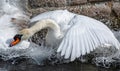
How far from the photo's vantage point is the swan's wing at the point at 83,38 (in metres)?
6.48

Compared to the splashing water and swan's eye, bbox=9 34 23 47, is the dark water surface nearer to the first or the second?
the splashing water

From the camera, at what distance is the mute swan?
6555 millimetres

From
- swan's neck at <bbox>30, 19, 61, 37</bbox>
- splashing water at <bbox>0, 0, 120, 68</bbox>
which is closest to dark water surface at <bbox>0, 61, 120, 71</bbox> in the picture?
splashing water at <bbox>0, 0, 120, 68</bbox>

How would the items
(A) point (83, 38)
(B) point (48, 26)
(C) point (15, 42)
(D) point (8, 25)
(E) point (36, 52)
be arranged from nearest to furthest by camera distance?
(A) point (83, 38), (C) point (15, 42), (B) point (48, 26), (E) point (36, 52), (D) point (8, 25)

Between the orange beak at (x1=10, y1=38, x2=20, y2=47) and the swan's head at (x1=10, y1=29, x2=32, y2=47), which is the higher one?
the swan's head at (x1=10, y1=29, x2=32, y2=47)

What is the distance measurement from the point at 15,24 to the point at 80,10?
43.8 inches

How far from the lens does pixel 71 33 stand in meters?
6.78

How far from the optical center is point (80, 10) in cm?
Answer: 834

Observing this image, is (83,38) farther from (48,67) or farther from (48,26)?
(48,26)

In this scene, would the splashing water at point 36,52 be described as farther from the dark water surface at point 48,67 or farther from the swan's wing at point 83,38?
the swan's wing at point 83,38

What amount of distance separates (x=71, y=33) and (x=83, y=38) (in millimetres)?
160

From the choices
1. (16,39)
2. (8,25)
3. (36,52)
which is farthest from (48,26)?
(8,25)

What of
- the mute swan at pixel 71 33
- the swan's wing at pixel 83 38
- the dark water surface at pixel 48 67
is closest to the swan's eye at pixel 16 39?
the mute swan at pixel 71 33

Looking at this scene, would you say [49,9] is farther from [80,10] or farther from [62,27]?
[62,27]
